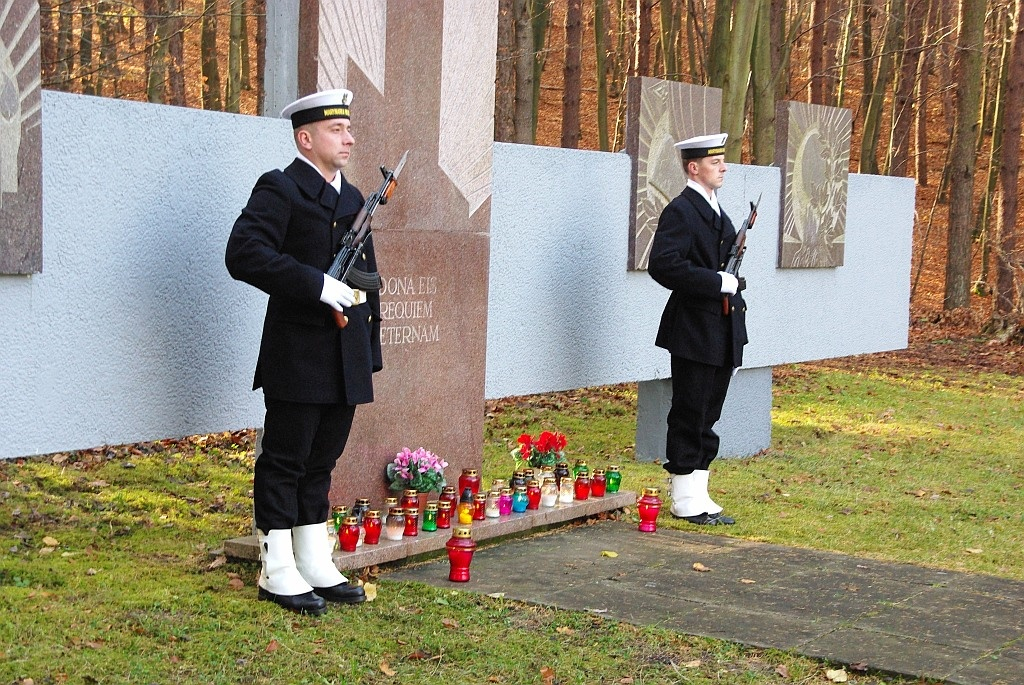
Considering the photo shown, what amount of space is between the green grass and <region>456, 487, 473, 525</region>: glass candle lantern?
A: 2.21ft

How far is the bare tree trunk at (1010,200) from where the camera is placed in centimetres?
2045

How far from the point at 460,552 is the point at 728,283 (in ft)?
8.00

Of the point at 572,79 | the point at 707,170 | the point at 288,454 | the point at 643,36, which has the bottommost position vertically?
the point at 288,454

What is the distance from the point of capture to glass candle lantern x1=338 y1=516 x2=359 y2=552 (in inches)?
245

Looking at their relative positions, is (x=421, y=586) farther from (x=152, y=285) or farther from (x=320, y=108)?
(x=320, y=108)

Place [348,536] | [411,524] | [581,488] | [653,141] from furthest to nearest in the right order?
[653,141], [581,488], [411,524], [348,536]

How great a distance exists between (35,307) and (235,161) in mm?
1254

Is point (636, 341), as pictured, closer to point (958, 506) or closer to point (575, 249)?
point (575, 249)

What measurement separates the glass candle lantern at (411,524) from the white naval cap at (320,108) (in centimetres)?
199

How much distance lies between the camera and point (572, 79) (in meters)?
20.4

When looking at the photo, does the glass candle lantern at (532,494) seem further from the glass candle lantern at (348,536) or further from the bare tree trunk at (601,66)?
the bare tree trunk at (601,66)

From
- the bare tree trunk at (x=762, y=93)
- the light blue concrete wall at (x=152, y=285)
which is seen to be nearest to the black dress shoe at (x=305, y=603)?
the light blue concrete wall at (x=152, y=285)

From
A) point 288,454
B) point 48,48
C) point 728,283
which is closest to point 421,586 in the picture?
point 288,454

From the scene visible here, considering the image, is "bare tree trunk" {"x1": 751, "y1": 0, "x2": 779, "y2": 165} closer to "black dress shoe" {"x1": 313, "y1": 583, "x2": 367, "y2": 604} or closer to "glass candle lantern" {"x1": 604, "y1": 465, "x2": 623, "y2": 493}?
"glass candle lantern" {"x1": 604, "y1": 465, "x2": 623, "y2": 493}
